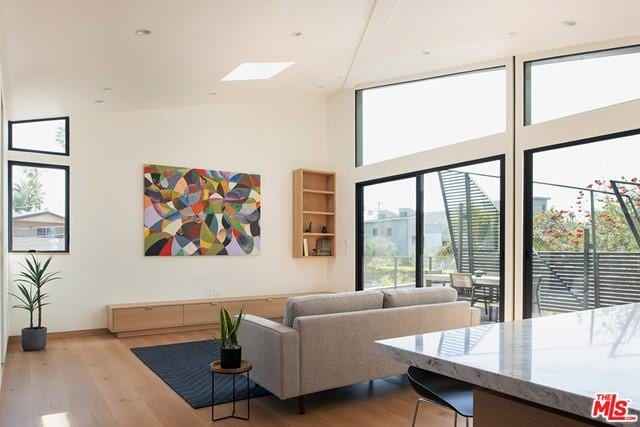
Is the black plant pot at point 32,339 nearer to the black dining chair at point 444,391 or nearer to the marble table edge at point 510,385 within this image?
the black dining chair at point 444,391

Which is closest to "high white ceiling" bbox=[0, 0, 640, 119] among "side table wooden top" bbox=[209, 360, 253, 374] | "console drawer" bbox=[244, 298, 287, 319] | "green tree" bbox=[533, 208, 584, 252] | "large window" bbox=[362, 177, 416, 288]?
"green tree" bbox=[533, 208, 584, 252]

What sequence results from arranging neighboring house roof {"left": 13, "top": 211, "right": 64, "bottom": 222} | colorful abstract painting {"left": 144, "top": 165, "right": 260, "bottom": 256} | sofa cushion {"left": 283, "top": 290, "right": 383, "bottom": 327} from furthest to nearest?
colorful abstract painting {"left": 144, "top": 165, "right": 260, "bottom": 256} < neighboring house roof {"left": 13, "top": 211, "right": 64, "bottom": 222} < sofa cushion {"left": 283, "top": 290, "right": 383, "bottom": 327}

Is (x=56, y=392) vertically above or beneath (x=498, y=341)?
beneath

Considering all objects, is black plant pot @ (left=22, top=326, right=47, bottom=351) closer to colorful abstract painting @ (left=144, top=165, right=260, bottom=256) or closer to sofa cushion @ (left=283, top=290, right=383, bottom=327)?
colorful abstract painting @ (left=144, top=165, right=260, bottom=256)

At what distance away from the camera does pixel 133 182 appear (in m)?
6.67

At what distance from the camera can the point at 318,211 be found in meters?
8.34

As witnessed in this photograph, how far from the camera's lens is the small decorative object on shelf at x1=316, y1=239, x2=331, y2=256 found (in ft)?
27.2

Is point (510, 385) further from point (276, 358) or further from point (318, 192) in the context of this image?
point (318, 192)

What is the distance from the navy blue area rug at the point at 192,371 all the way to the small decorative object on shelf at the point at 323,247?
9.13ft

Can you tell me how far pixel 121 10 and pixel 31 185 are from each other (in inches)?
149

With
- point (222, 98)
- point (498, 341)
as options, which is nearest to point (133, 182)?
point (222, 98)

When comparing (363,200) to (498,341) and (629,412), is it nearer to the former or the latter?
(498,341)

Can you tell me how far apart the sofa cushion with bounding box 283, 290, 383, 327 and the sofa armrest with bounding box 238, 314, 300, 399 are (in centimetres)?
14

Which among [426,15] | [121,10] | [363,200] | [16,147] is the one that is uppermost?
[426,15]
